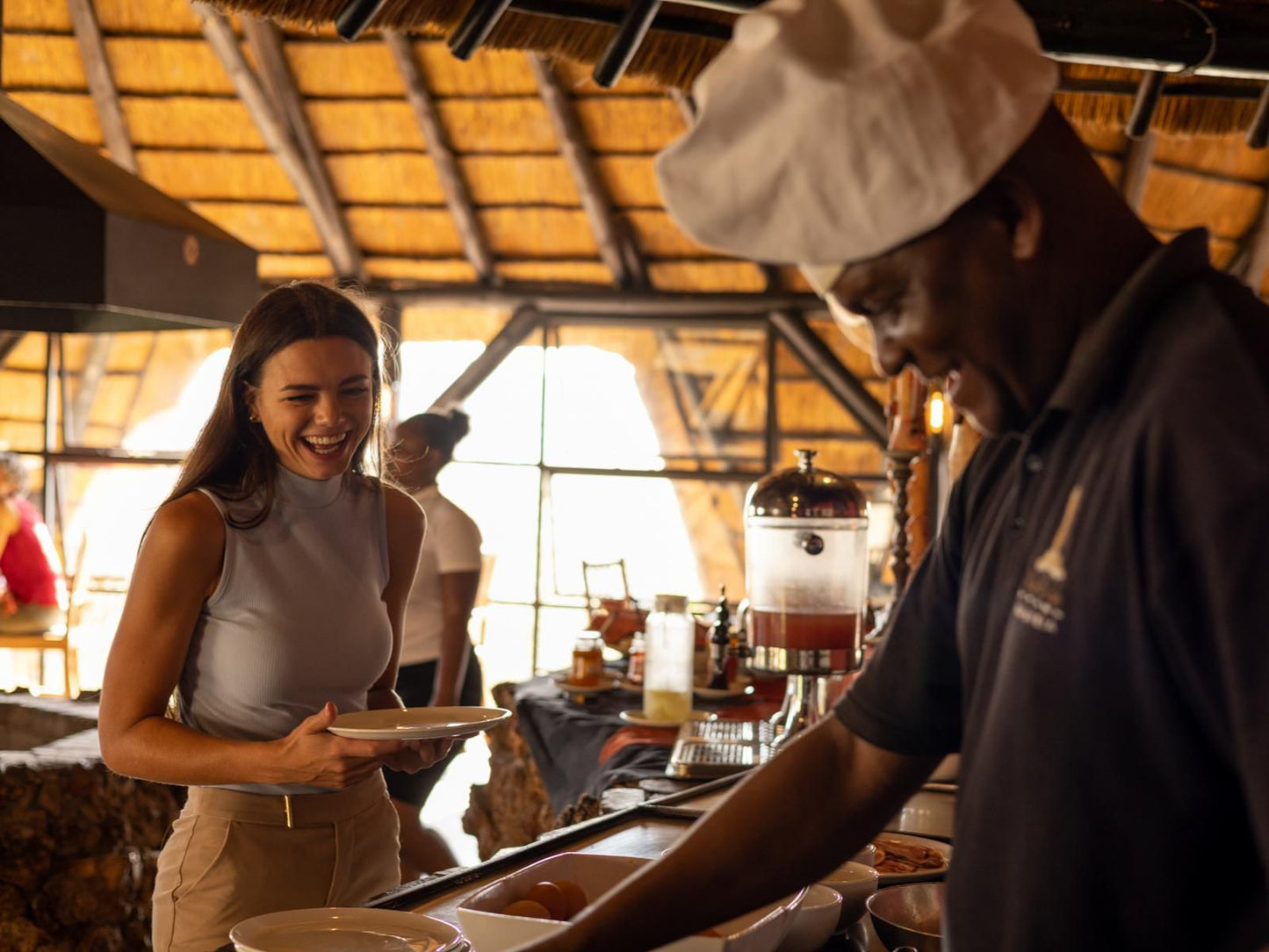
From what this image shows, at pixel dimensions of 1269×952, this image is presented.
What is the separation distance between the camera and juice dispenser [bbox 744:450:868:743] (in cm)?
288

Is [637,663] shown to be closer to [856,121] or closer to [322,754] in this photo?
[322,754]

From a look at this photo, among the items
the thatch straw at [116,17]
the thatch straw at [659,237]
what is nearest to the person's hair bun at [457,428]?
the thatch straw at [659,237]

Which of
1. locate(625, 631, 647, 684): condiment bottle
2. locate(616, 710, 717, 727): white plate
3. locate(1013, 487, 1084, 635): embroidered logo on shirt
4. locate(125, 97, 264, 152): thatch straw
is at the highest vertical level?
locate(125, 97, 264, 152): thatch straw

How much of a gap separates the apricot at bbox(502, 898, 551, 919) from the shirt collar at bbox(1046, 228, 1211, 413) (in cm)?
78

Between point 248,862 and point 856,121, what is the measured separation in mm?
1512

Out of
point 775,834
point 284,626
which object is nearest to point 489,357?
point 284,626

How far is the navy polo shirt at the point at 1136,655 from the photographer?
27.8 inches

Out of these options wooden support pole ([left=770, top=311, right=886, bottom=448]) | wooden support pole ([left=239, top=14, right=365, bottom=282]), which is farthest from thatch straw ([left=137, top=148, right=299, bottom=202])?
wooden support pole ([left=770, top=311, right=886, bottom=448])

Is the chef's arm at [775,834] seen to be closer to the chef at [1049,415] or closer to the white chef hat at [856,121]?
the chef at [1049,415]

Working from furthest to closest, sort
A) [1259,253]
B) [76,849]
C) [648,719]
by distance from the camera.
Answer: [1259,253], [76,849], [648,719]

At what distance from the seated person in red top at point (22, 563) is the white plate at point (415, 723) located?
565 cm

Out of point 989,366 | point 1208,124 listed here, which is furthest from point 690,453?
point 989,366

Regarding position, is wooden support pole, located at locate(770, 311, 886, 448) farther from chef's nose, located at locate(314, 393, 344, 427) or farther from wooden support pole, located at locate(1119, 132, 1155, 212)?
chef's nose, located at locate(314, 393, 344, 427)

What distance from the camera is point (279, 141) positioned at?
8.30m
